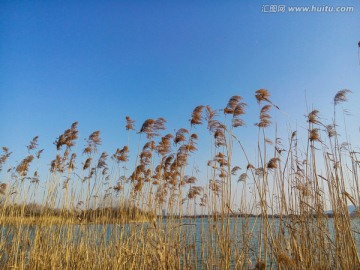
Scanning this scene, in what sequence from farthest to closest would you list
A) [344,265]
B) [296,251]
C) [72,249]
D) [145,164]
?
[145,164] → [72,249] → [344,265] → [296,251]

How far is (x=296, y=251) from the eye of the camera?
9.55ft

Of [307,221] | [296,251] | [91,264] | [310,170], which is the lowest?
[91,264]

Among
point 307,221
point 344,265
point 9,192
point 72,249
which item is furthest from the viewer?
point 9,192

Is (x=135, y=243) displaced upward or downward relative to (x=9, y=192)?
downward

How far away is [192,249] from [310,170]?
97.6 inches

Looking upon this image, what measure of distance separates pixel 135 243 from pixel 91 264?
0.87m

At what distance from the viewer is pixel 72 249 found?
15.9ft

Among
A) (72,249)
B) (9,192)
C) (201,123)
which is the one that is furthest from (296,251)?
(9,192)

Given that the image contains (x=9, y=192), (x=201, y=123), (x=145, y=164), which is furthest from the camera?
(x=9, y=192)

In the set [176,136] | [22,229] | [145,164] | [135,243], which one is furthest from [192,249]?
[22,229]

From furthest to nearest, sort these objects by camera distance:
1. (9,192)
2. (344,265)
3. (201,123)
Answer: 1. (9,192)
2. (201,123)
3. (344,265)

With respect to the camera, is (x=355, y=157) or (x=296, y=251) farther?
(x=355, y=157)

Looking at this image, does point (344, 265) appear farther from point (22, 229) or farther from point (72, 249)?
point (22, 229)

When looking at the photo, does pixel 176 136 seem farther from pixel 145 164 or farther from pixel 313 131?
pixel 313 131
